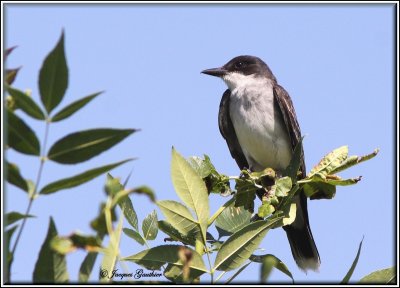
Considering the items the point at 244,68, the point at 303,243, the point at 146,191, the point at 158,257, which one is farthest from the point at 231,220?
the point at 244,68

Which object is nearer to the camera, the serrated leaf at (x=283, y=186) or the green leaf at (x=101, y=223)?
the green leaf at (x=101, y=223)

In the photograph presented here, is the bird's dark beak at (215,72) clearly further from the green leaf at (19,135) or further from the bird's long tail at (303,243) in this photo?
the green leaf at (19,135)

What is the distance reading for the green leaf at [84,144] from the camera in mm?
1541

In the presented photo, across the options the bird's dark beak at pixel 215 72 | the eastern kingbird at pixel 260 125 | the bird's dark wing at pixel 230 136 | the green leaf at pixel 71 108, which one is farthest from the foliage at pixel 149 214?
the bird's dark beak at pixel 215 72

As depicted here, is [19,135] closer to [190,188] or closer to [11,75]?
[11,75]

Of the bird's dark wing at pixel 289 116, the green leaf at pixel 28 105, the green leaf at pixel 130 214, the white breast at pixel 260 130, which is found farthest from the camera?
the white breast at pixel 260 130

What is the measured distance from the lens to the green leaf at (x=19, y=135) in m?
1.61

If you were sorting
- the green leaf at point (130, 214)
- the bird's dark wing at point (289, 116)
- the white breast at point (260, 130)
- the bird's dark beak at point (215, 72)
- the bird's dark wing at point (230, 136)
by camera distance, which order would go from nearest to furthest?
the green leaf at point (130, 214), the bird's dark wing at point (289, 116), the white breast at point (260, 130), the bird's dark wing at point (230, 136), the bird's dark beak at point (215, 72)

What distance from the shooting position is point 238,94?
7293 mm

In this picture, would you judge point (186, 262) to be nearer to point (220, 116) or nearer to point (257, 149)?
point (257, 149)

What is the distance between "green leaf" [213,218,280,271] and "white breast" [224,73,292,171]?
15.6ft

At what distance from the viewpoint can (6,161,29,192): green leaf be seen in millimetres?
1564

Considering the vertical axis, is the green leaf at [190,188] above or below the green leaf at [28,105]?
below

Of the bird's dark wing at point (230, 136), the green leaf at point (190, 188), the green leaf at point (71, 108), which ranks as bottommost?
the bird's dark wing at point (230, 136)
